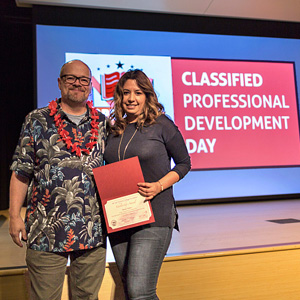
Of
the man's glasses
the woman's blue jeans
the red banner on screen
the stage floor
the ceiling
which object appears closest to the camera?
the woman's blue jeans

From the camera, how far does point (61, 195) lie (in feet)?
3.90

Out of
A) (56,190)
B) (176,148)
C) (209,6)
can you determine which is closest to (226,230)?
(176,148)

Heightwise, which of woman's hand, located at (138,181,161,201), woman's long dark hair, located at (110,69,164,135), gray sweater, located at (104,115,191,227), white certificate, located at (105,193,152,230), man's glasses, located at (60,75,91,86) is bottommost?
white certificate, located at (105,193,152,230)

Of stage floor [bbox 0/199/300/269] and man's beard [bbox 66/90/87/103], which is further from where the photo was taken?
stage floor [bbox 0/199/300/269]

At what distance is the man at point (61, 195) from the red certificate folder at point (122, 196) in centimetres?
8

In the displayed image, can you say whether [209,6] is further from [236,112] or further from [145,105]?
[145,105]

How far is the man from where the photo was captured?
1.18 metres

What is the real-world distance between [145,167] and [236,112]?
11.2 ft

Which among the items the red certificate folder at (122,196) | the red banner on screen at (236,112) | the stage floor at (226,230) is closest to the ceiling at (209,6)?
the red banner on screen at (236,112)

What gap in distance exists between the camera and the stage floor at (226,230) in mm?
1914

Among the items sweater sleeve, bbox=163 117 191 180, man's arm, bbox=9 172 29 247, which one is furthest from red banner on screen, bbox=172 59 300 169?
man's arm, bbox=9 172 29 247

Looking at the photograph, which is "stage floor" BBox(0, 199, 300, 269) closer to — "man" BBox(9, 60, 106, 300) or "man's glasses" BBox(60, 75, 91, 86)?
"man" BBox(9, 60, 106, 300)

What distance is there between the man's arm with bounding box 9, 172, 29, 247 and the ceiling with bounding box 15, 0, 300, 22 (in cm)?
330

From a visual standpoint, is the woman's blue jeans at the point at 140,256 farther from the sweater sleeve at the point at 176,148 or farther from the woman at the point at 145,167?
the sweater sleeve at the point at 176,148
